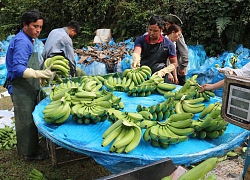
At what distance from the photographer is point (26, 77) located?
10.2ft

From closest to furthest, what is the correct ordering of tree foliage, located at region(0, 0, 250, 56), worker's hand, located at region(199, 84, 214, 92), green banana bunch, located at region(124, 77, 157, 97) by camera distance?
worker's hand, located at region(199, 84, 214, 92) < green banana bunch, located at region(124, 77, 157, 97) < tree foliage, located at region(0, 0, 250, 56)

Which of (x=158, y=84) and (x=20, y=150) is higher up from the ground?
(x=158, y=84)

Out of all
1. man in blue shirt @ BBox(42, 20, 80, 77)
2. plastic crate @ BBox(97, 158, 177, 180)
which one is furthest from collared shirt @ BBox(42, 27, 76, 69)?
plastic crate @ BBox(97, 158, 177, 180)

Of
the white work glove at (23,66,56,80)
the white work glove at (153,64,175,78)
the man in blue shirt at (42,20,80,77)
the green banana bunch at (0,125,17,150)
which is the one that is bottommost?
the green banana bunch at (0,125,17,150)

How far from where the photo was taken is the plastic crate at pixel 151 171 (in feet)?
4.82

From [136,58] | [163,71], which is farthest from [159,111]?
[136,58]

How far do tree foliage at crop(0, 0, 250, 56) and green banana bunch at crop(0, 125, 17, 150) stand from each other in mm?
2031

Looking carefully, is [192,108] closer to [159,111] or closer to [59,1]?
[159,111]

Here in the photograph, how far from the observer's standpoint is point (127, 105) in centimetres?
297

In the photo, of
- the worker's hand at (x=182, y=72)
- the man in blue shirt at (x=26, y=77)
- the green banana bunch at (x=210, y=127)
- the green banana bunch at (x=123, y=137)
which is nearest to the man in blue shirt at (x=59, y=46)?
the man in blue shirt at (x=26, y=77)

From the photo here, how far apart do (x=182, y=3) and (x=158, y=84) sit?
19.3ft

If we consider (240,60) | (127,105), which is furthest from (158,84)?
(240,60)

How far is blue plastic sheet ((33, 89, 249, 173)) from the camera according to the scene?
6.53ft

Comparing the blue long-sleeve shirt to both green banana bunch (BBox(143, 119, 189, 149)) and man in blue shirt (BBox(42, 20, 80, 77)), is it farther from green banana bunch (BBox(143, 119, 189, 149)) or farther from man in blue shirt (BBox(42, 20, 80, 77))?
green banana bunch (BBox(143, 119, 189, 149))
